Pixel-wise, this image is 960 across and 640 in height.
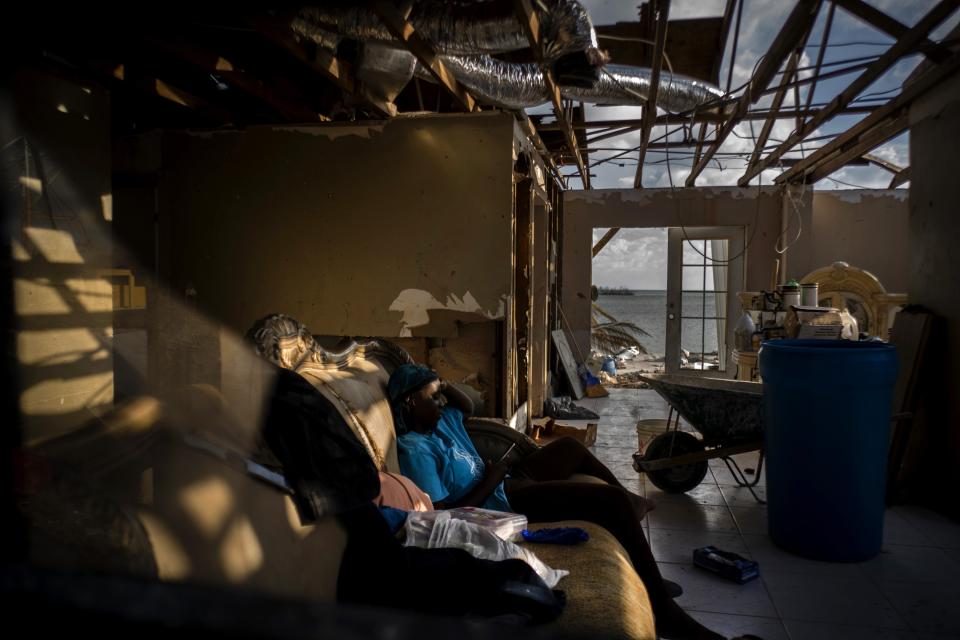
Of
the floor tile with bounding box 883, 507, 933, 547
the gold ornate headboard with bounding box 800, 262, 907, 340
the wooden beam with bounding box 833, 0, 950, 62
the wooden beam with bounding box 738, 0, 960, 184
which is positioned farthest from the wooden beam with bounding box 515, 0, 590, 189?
the gold ornate headboard with bounding box 800, 262, 907, 340

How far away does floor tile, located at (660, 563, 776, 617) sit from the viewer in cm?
276

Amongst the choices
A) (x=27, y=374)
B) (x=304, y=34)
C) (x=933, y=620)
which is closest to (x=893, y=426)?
(x=933, y=620)

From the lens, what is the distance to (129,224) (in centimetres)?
543

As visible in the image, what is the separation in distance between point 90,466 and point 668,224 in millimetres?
8791

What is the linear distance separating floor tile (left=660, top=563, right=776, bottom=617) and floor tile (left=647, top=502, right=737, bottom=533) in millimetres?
622

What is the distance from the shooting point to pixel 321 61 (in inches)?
146

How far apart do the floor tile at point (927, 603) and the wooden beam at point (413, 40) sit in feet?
11.6

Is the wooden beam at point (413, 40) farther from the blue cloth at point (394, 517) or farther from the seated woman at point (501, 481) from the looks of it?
the blue cloth at point (394, 517)

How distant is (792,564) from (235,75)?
14.6 feet

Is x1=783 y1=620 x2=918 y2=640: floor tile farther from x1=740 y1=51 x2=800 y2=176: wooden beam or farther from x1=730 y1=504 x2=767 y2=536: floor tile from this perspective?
x1=740 y1=51 x2=800 y2=176: wooden beam

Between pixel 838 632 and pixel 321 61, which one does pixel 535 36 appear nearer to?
pixel 321 61

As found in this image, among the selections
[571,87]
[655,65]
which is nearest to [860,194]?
[571,87]

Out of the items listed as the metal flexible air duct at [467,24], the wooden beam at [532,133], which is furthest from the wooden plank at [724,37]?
the wooden beam at [532,133]

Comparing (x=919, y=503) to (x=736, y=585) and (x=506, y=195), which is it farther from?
(x=506, y=195)
